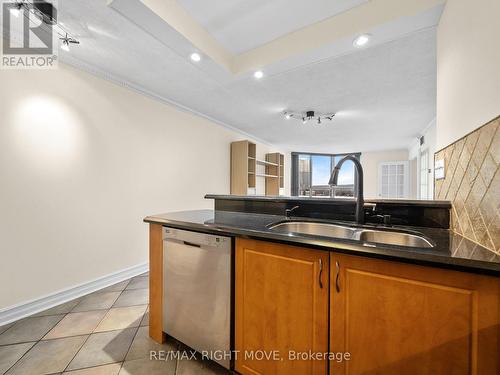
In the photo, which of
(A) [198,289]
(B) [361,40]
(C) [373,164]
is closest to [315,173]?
(C) [373,164]

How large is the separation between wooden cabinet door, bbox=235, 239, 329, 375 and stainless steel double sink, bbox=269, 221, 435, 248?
0.60 ft

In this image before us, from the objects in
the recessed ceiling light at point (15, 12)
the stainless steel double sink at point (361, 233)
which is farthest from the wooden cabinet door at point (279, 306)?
the recessed ceiling light at point (15, 12)

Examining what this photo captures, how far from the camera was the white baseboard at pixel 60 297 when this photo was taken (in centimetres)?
177

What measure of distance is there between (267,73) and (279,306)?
2148 mm

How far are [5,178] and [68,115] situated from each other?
2.52 ft

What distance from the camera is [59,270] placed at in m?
2.06

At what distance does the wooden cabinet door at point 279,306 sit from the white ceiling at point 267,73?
68.3 inches

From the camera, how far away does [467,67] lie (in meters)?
1.06

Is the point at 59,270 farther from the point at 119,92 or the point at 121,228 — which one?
the point at 119,92

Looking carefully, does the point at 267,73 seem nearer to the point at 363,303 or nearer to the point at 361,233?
the point at 361,233

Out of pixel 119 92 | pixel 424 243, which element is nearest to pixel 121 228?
pixel 119 92

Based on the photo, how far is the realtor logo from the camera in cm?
151

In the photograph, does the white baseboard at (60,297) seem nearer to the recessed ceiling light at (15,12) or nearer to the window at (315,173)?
the recessed ceiling light at (15,12)

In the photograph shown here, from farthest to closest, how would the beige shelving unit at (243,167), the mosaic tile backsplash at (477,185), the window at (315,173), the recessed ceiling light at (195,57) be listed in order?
the window at (315,173)
the beige shelving unit at (243,167)
the recessed ceiling light at (195,57)
the mosaic tile backsplash at (477,185)
